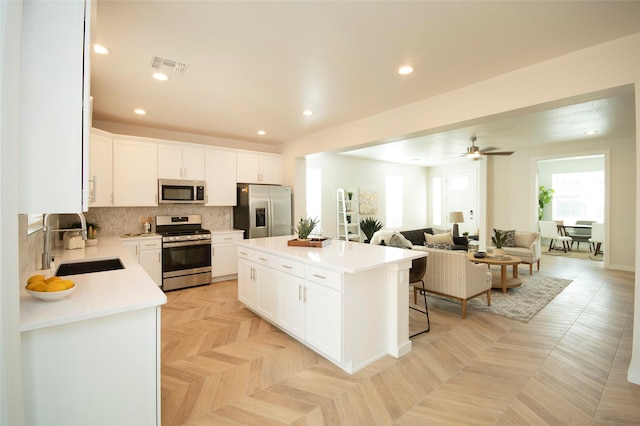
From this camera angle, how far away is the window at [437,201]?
1008 cm

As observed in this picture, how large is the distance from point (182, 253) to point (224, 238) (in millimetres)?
718

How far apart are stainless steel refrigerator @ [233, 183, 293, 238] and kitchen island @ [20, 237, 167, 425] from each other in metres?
3.63

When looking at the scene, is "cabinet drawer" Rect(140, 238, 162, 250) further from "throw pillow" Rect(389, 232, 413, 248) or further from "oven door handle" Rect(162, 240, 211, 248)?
"throw pillow" Rect(389, 232, 413, 248)

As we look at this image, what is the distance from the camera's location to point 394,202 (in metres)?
9.23

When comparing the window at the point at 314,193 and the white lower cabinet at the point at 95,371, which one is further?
the window at the point at 314,193

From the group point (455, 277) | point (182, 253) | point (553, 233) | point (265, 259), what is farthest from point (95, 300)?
point (553, 233)

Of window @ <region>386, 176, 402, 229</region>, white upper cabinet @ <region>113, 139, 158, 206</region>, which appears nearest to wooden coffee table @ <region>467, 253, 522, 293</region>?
window @ <region>386, 176, 402, 229</region>

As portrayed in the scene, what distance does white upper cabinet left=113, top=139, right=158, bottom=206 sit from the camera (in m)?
4.36

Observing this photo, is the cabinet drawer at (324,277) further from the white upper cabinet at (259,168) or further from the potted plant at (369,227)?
the potted plant at (369,227)

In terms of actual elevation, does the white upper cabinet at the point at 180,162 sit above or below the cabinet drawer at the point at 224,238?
above

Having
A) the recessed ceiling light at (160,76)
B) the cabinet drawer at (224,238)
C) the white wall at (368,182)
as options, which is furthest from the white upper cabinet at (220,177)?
the recessed ceiling light at (160,76)

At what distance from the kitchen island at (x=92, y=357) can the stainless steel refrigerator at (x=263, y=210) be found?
3626 millimetres

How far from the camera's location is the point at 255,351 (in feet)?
9.15

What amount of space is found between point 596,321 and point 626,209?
431 cm
